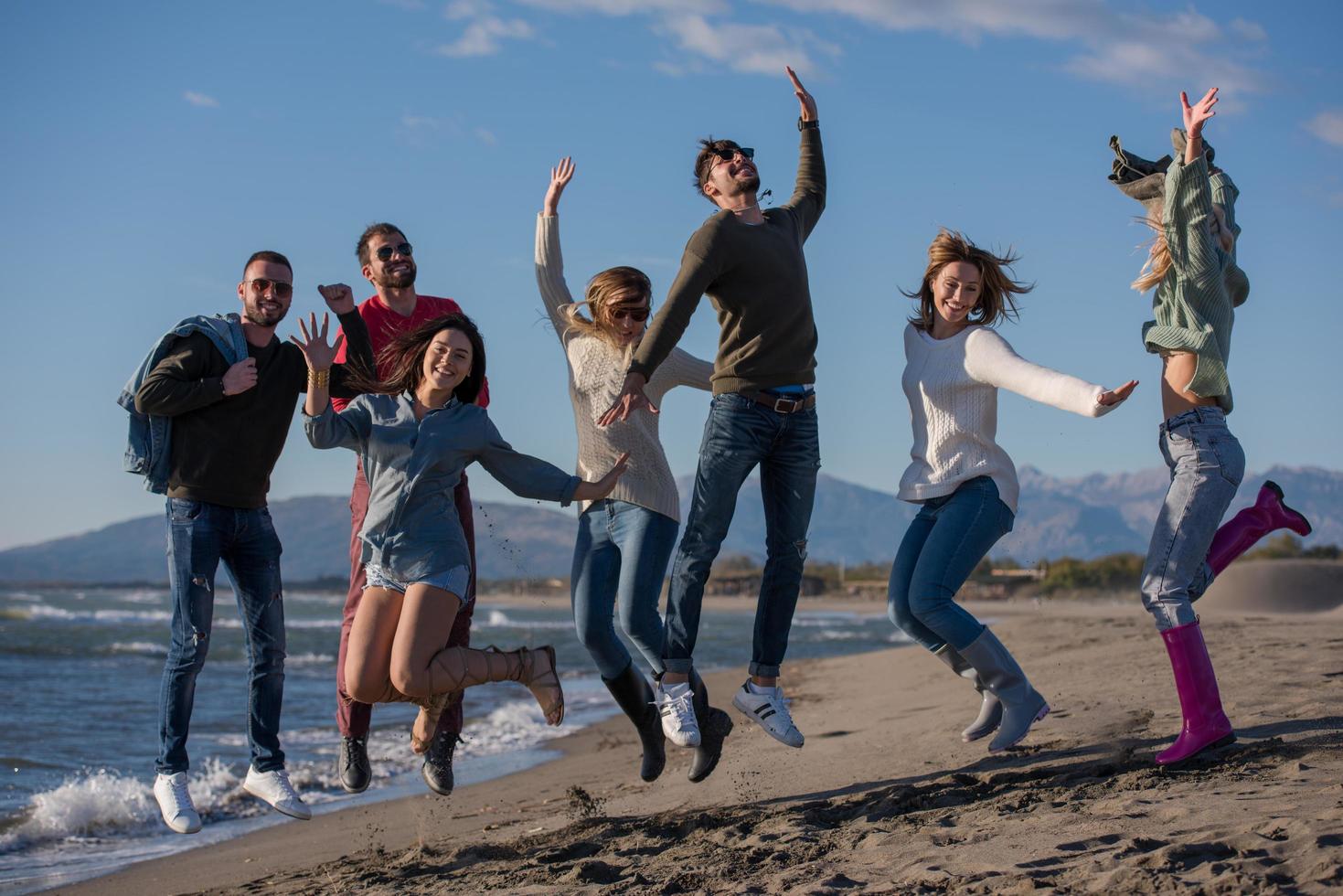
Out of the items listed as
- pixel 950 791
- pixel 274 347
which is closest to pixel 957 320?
pixel 950 791

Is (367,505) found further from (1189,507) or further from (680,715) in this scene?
(1189,507)

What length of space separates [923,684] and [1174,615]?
21.4 feet

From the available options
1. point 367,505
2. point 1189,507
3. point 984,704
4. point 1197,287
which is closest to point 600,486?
point 367,505

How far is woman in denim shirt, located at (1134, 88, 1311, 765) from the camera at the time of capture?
519cm

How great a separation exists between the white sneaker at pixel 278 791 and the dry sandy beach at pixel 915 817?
0.35 metres

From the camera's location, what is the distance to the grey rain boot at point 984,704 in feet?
19.4

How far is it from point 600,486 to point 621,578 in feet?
1.64

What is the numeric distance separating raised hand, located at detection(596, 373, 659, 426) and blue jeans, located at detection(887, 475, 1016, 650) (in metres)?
1.35

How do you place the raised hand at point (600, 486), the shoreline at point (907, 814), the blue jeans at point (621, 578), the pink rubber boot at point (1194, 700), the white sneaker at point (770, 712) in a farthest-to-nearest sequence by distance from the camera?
the white sneaker at point (770, 712)
the blue jeans at point (621, 578)
the raised hand at point (600, 486)
the pink rubber boot at point (1194, 700)
the shoreline at point (907, 814)

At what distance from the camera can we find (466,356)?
5418 mm

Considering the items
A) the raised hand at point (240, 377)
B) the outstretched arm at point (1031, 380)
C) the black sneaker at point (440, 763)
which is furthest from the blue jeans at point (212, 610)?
the outstretched arm at point (1031, 380)

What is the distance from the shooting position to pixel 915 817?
195 inches

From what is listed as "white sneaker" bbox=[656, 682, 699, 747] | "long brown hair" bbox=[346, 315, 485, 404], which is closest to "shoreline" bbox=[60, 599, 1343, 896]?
"white sneaker" bbox=[656, 682, 699, 747]

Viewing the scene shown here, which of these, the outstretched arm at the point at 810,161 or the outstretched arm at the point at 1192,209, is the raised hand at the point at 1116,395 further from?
the outstretched arm at the point at 810,161
